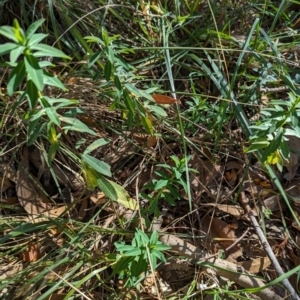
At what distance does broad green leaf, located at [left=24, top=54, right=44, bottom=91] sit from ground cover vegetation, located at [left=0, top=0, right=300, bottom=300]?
0.50 meters

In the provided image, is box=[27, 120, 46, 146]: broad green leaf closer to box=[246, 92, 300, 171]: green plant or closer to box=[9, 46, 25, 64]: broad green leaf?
box=[9, 46, 25, 64]: broad green leaf

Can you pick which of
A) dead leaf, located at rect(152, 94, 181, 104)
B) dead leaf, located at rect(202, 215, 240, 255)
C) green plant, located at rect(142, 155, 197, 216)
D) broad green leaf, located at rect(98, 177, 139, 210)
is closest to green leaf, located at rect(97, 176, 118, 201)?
broad green leaf, located at rect(98, 177, 139, 210)

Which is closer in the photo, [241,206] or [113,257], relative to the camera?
[113,257]

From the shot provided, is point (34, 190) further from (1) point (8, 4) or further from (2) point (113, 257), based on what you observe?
(1) point (8, 4)

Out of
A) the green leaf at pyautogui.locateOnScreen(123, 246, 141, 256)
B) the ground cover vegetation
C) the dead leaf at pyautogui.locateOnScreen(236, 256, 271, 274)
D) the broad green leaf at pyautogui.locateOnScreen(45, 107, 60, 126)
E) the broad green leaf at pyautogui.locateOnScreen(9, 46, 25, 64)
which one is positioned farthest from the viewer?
the dead leaf at pyautogui.locateOnScreen(236, 256, 271, 274)

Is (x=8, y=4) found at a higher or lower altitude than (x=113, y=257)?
higher

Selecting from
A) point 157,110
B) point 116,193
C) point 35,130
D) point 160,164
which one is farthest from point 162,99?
point 35,130

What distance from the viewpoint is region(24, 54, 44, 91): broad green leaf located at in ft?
3.50

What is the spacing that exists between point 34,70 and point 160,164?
0.65 m

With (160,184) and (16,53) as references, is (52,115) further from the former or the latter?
(160,184)

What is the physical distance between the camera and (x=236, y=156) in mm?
1838

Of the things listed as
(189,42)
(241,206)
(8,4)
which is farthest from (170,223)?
(8,4)

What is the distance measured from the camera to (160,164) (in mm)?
1612

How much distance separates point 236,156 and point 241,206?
19 centimetres
